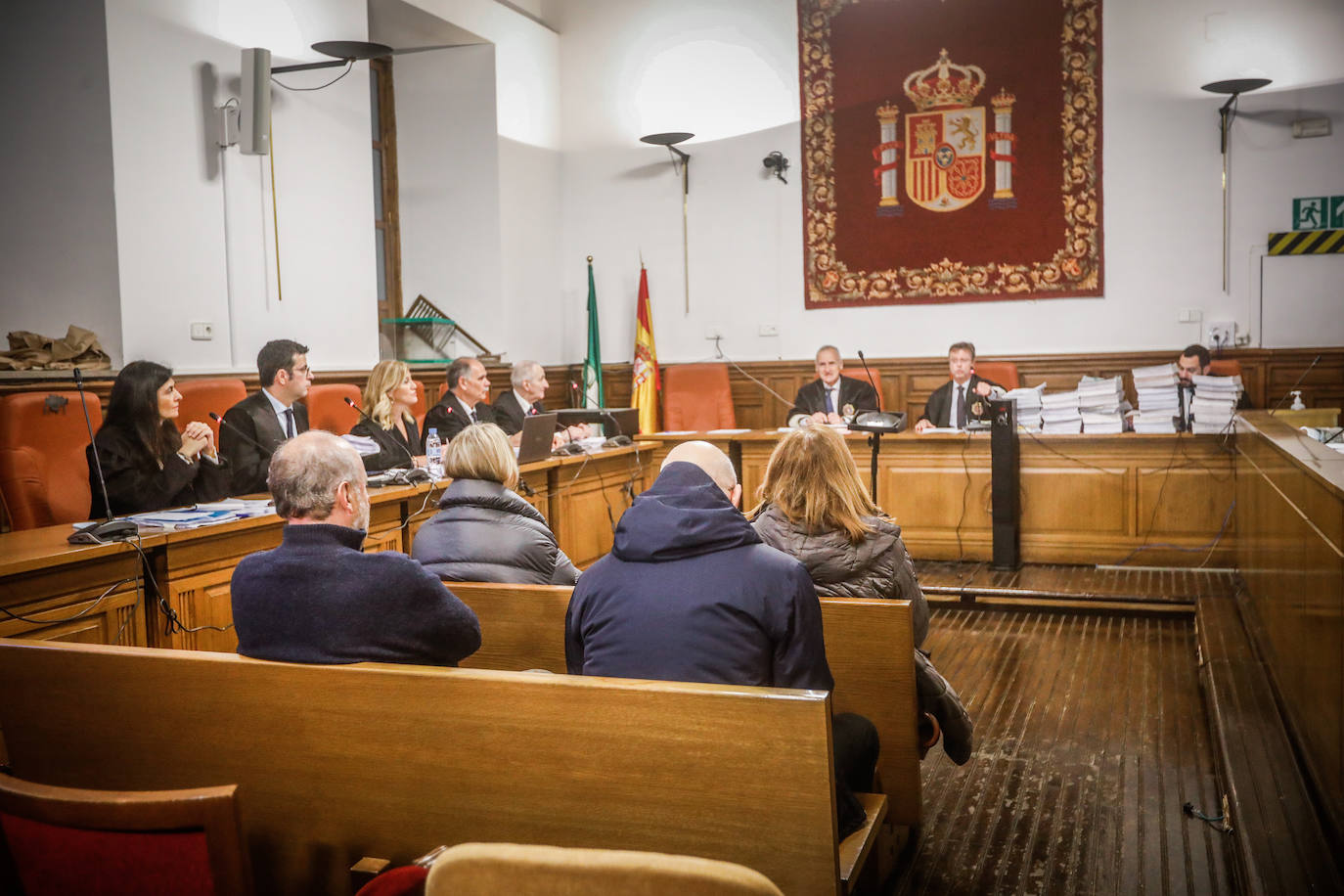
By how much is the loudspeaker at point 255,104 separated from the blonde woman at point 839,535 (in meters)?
3.79

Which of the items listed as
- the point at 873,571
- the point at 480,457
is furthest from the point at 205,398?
the point at 873,571

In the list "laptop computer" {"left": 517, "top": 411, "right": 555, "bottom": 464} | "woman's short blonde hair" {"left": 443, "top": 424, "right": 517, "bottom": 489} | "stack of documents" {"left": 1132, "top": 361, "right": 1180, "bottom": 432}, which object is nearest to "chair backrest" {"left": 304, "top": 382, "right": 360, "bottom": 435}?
"laptop computer" {"left": 517, "top": 411, "right": 555, "bottom": 464}

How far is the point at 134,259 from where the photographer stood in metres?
4.84

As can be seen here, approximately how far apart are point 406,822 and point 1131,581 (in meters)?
4.44

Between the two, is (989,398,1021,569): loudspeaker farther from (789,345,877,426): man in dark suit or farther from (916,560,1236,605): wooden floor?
(789,345,877,426): man in dark suit

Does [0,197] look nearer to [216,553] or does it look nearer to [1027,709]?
[216,553]

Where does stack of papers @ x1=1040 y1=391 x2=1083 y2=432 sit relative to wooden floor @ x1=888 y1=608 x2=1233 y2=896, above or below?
above

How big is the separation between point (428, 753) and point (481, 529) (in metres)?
1.22

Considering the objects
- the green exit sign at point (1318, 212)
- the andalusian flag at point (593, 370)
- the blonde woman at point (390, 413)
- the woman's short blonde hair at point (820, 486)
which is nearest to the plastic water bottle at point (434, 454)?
the blonde woman at point (390, 413)

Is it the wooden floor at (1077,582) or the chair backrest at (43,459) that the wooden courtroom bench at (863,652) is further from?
the wooden floor at (1077,582)

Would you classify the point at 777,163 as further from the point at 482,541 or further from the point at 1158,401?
the point at 482,541

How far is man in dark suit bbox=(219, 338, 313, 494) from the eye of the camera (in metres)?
4.32

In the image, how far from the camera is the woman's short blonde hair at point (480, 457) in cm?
289

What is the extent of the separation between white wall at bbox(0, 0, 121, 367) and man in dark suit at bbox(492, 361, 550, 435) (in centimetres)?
196
